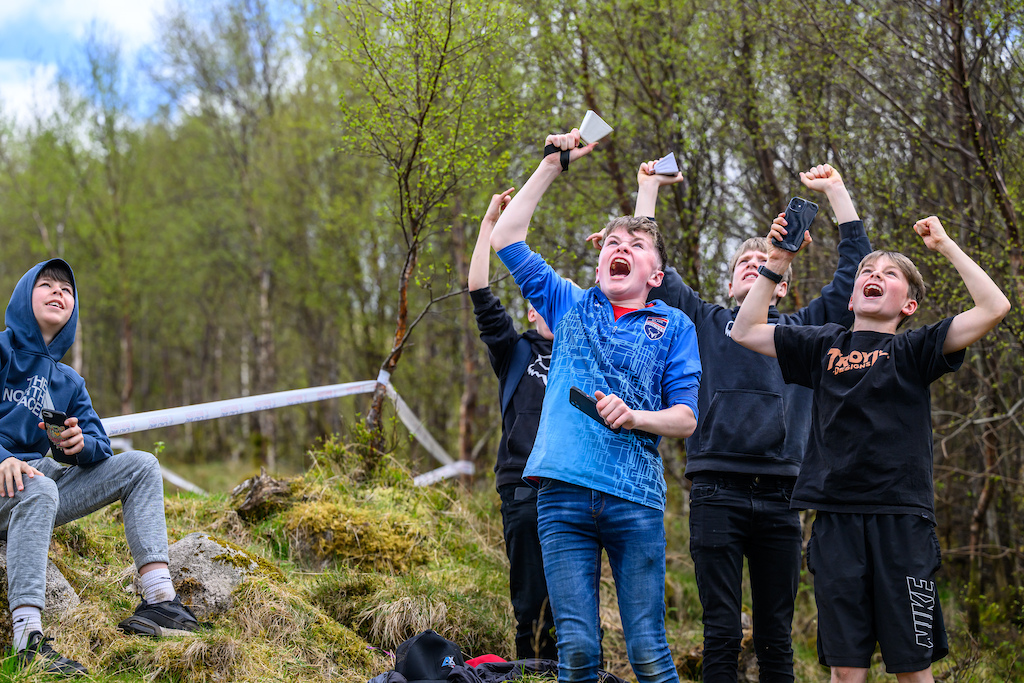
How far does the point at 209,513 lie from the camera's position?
520cm

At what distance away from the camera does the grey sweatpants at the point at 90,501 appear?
317 centimetres

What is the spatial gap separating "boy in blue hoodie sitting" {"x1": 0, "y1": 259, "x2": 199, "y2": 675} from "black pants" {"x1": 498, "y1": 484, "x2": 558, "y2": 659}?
58.7 inches

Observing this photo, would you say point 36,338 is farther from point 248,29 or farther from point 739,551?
point 248,29

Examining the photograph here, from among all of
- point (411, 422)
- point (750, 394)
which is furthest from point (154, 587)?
point (411, 422)

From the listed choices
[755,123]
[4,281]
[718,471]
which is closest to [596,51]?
[755,123]


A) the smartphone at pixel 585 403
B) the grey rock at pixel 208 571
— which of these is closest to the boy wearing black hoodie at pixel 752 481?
the smartphone at pixel 585 403

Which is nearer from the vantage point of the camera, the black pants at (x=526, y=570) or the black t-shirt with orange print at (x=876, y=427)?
the black t-shirt with orange print at (x=876, y=427)

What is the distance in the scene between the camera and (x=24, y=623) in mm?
3010

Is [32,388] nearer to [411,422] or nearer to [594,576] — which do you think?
[594,576]

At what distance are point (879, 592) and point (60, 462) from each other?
→ 136 inches

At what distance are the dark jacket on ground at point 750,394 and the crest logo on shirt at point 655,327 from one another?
83 centimetres

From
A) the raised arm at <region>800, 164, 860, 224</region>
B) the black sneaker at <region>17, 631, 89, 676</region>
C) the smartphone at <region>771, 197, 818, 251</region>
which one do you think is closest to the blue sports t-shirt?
the smartphone at <region>771, 197, 818, 251</region>

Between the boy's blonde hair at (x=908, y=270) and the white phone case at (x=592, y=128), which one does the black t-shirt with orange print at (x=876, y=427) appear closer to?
the boy's blonde hair at (x=908, y=270)

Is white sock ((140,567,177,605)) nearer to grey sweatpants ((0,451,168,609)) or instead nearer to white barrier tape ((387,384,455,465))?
grey sweatpants ((0,451,168,609))
